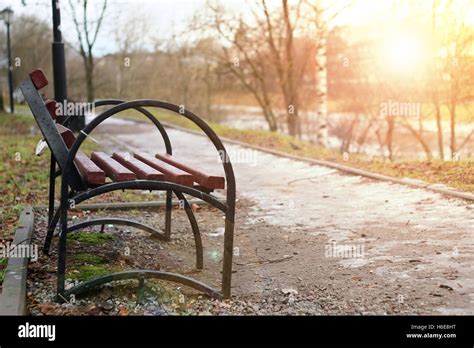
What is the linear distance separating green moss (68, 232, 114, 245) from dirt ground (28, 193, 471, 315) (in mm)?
69

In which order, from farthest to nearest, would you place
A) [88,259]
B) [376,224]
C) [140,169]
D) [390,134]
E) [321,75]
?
[390,134] → [321,75] → [376,224] → [88,259] → [140,169]

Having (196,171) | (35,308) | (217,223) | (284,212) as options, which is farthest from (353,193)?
(35,308)

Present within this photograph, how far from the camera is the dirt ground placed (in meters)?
3.52

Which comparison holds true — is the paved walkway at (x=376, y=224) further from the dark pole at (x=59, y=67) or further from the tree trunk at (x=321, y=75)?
the tree trunk at (x=321, y=75)

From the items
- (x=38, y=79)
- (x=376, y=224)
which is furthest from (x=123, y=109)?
(x=376, y=224)

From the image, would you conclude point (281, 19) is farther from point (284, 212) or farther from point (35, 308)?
point (35, 308)

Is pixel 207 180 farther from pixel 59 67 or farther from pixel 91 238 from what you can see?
pixel 59 67

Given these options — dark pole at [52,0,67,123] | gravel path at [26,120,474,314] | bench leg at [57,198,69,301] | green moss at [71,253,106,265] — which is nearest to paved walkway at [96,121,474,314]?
gravel path at [26,120,474,314]

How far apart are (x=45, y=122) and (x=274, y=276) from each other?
1.84 meters

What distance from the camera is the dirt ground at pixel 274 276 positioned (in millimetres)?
3518

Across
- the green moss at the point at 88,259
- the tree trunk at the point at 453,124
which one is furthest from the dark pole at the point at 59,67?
the tree trunk at the point at 453,124

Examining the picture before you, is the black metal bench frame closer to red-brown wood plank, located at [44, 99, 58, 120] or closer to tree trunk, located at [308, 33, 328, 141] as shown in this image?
red-brown wood plank, located at [44, 99, 58, 120]

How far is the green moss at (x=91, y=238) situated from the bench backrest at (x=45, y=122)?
115 cm

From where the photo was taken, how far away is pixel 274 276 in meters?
4.21
